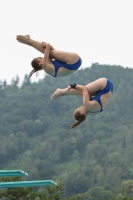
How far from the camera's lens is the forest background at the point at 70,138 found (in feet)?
326

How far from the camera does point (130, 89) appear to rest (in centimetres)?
13038

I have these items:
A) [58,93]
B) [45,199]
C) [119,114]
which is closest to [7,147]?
[119,114]

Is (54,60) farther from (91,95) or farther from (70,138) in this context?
(70,138)

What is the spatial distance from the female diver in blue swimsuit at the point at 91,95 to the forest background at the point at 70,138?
232 ft

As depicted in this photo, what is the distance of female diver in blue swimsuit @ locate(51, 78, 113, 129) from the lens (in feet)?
45.5

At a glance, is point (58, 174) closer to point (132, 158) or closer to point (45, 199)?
point (132, 158)

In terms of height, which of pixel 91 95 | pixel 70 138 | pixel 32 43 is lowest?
pixel 91 95

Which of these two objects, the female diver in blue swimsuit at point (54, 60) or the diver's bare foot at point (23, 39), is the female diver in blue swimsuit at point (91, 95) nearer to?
the female diver in blue swimsuit at point (54, 60)

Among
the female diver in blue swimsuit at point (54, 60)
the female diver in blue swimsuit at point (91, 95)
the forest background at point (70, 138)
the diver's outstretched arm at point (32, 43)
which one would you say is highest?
the forest background at point (70, 138)

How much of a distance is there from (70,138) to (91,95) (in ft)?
336

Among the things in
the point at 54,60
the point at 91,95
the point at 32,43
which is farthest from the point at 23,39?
the point at 91,95

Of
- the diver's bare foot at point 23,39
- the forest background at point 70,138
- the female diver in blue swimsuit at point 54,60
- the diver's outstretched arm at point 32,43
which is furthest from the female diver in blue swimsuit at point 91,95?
the forest background at point 70,138

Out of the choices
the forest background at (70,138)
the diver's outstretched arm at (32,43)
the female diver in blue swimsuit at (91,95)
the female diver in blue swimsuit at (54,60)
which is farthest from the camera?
the forest background at (70,138)

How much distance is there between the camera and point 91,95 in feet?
46.6
